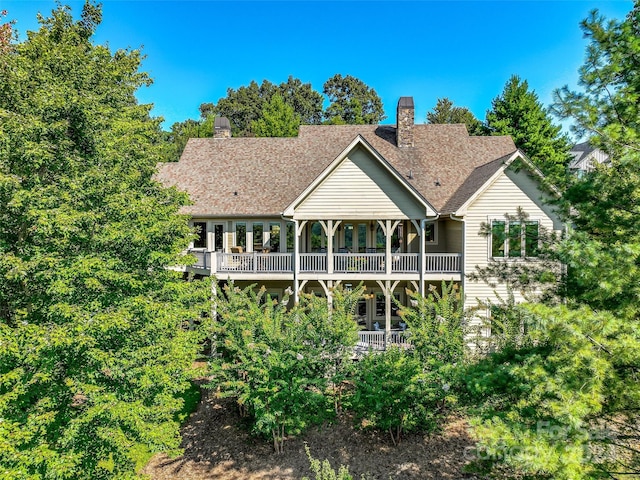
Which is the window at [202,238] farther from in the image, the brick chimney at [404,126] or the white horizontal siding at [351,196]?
the brick chimney at [404,126]

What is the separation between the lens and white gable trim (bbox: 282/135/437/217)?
47.8 ft

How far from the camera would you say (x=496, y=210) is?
15039mm

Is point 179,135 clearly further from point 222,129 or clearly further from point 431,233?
point 431,233

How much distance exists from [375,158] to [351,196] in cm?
192

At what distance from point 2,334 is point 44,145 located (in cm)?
418

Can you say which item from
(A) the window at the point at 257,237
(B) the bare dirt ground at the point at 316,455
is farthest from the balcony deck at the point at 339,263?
(B) the bare dirt ground at the point at 316,455

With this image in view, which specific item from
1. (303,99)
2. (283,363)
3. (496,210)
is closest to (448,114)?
(303,99)

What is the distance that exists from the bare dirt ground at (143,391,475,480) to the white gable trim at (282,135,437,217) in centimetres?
819

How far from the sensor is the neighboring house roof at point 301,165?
684 inches

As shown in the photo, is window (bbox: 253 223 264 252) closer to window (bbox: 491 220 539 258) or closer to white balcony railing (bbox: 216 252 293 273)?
white balcony railing (bbox: 216 252 293 273)

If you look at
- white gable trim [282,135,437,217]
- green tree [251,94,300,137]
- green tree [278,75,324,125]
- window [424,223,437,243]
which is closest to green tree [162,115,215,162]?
green tree [251,94,300,137]

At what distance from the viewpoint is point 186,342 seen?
33.3 feet

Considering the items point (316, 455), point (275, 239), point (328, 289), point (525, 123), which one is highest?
point (525, 123)

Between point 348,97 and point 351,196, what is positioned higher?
point 348,97
